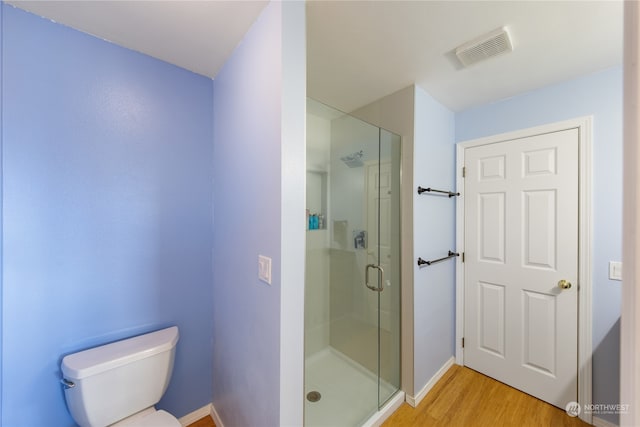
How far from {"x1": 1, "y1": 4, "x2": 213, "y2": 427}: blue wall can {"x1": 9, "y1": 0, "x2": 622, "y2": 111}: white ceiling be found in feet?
0.62

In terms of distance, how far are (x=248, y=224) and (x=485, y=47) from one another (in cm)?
169

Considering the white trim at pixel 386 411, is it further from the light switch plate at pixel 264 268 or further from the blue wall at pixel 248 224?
the light switch plate at pixel 264 268

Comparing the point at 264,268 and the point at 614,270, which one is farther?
the point at 614,270

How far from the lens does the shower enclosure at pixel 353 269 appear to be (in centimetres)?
175

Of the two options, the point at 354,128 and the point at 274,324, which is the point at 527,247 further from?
the point at 274,324

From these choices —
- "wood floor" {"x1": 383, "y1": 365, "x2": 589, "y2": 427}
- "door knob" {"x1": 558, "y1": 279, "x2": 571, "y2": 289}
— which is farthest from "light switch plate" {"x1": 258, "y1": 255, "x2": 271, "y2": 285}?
"door knob" {"x1": 558, "y1": 279, "x2": 571, "y2": 289}

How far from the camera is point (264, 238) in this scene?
46.3 inches

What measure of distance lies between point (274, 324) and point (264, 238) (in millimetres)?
386

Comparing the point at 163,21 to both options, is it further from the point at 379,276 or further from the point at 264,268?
the point at 379,276

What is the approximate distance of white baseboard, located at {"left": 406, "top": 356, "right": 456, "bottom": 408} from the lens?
1857 mm

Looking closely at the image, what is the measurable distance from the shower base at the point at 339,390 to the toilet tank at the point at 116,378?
90cm

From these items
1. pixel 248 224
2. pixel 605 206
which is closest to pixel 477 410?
pixel 605 206

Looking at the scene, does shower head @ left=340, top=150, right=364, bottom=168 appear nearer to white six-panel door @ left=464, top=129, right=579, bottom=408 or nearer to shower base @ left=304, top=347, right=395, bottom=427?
white six-panel door @ left=464, top=129, right=579, bottom=408

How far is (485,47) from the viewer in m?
1.44
